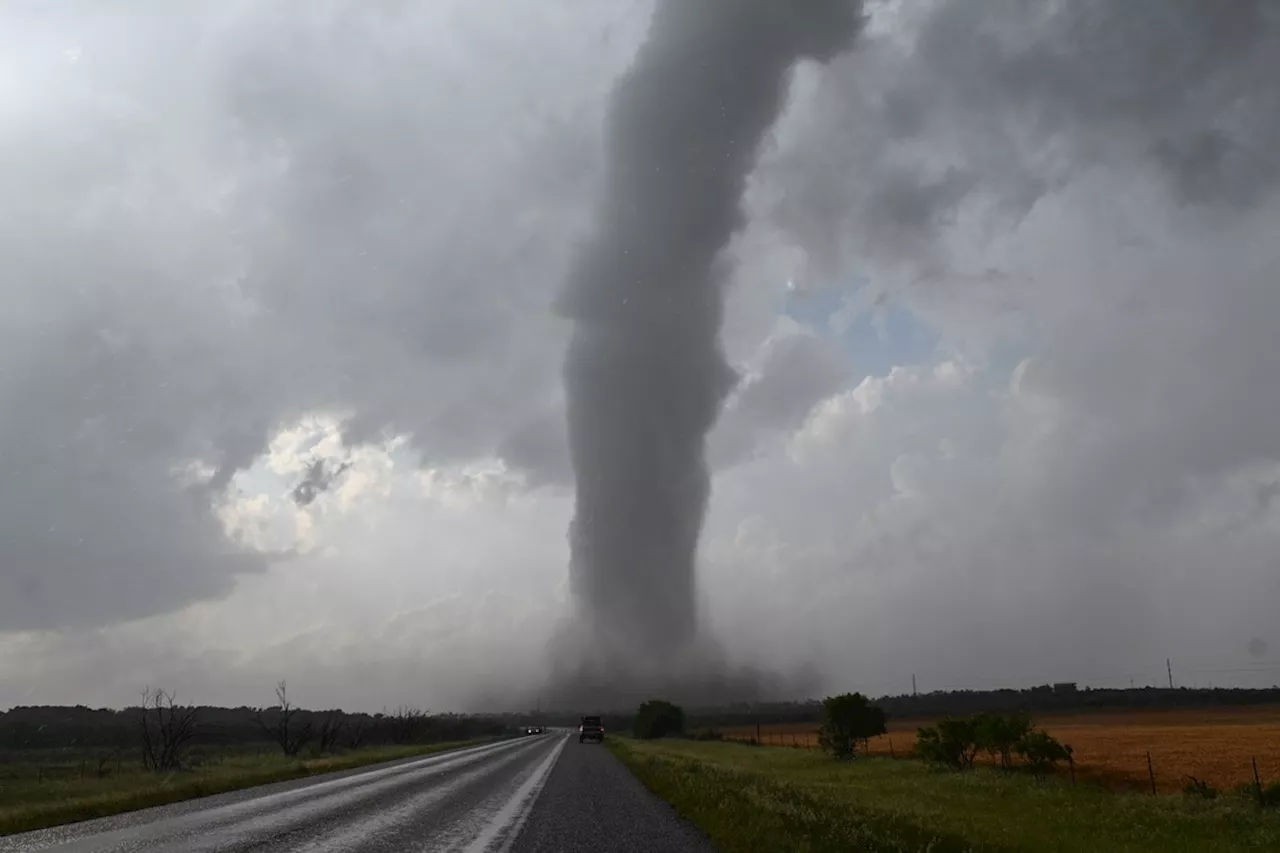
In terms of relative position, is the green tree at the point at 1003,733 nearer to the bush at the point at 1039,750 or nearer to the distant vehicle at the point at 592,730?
the bush at the point at 1039,750

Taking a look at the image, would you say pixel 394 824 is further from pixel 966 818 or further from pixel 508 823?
pixel 966 818

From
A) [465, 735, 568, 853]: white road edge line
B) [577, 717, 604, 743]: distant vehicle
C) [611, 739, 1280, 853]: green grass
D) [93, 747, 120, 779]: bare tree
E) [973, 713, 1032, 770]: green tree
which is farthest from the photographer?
[577, 717, 604, 743]: distant vehicle

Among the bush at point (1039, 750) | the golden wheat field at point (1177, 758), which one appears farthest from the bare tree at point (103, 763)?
the golden wheat field at point (1177, 758)

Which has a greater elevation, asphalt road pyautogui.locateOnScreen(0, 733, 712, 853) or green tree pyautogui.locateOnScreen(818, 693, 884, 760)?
asphalt road pyautogui.locateOnScreen(0, 733, 712, 853)

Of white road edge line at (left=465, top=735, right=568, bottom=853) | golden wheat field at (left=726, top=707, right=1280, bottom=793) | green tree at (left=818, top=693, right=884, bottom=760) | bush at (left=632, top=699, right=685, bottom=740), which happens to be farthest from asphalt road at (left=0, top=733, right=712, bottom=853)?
bush at (left=632, top=699, right=685, bottom=740)

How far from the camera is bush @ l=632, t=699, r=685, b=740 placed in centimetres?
15912

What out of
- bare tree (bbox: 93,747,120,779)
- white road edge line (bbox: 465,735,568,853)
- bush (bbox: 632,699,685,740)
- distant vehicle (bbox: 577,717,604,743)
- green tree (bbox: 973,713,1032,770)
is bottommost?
bush (bbox: 632,699,685,740)

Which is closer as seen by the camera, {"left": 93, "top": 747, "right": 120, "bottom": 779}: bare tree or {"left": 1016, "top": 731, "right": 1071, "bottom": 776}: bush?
{"left": 1016, "top": 731, "right": 1071, "bottom": 776}: bush

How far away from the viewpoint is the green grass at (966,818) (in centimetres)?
1444

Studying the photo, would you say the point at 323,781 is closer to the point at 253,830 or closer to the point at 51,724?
the point at 253,830

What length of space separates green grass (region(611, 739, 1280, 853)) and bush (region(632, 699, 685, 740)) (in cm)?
12429

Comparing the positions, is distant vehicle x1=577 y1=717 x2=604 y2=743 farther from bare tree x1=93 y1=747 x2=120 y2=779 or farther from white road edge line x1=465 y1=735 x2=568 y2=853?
white road edge line x1=465 y1=735 x2=568 y2=853

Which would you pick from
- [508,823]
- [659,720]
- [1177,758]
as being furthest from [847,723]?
[659,720]

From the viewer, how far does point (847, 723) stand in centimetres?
6706
